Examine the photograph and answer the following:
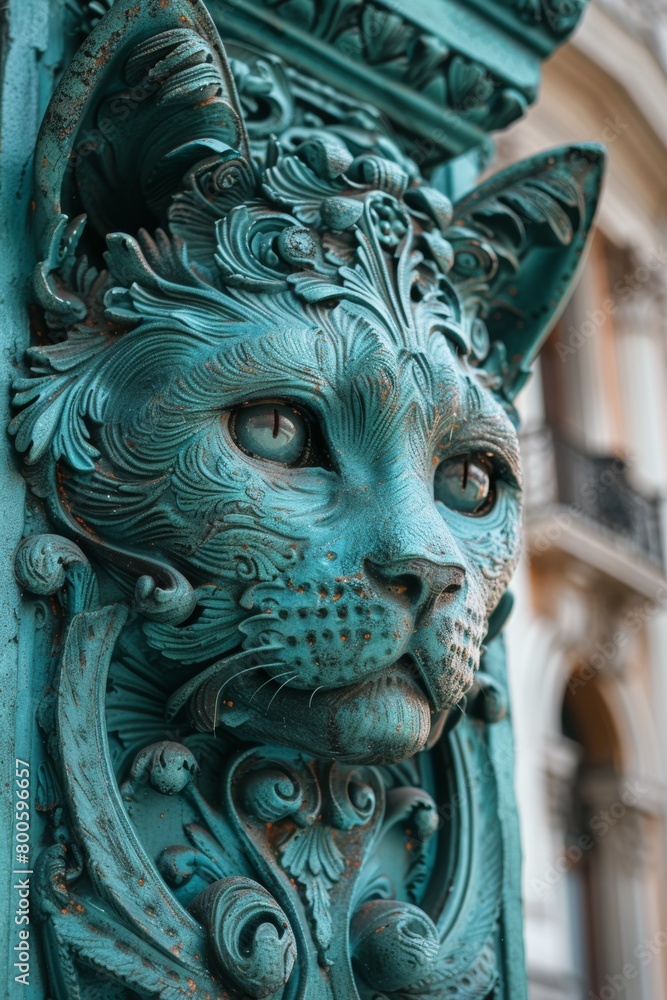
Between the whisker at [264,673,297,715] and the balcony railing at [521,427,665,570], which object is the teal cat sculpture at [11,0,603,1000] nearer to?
the whisker at [264,673,297,715]

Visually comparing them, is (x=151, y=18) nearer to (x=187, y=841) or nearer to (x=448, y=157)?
(x=448, y=157)

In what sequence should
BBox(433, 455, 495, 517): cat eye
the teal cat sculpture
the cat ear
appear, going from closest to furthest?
the teal cat sculpture
BBox(433, 455, 495, 517): cat eye
the cat ear

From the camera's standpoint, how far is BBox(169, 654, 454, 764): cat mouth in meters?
1.60

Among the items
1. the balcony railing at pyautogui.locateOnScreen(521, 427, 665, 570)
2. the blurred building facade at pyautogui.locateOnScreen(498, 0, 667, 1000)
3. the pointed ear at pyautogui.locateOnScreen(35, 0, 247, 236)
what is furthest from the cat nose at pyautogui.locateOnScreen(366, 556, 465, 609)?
the balcony railing at pyautogui.locateOnScreen(521, 427, 665, 570)

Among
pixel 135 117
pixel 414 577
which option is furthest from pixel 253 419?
pixel 135 117

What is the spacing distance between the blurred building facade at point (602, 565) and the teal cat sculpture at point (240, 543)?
620 cm

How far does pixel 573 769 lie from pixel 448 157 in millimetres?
7079

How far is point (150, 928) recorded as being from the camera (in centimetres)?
151

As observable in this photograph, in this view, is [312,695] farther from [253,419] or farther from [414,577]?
[253,419]

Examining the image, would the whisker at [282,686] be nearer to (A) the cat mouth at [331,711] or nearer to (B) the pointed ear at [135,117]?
(A) the cat mouth at [331,711]

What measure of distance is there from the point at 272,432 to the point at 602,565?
7.99 meters

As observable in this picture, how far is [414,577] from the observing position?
158 cm

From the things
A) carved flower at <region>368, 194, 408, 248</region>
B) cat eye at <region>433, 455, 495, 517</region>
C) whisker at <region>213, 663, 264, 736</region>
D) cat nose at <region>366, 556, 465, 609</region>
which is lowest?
whisker at <region>213, 663, 264, 736</region>

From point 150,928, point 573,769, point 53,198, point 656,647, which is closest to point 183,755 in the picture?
point 150,928
